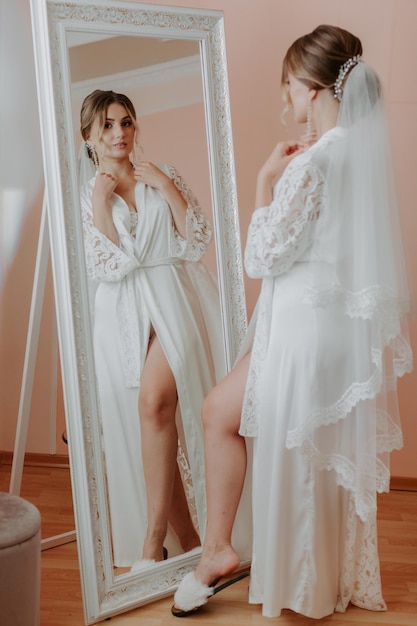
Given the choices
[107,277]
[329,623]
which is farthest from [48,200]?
[329,623]

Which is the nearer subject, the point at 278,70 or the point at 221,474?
the point at 221,474

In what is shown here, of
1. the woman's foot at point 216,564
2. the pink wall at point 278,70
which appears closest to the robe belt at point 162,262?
the woman's foot at point 216,564

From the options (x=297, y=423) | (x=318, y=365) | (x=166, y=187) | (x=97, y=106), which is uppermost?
(x=97, y=106)

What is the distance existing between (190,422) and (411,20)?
197cm

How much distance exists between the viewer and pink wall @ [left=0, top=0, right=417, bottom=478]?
3.57m

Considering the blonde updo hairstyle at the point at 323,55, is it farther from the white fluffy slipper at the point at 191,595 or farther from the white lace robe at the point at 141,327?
the white fluffy slipper at the point at 191,595

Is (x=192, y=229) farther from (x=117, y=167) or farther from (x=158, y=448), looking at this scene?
(x=158, y=448)

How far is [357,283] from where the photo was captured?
236 centimetres

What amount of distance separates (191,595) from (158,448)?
455 mm

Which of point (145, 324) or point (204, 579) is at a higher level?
point (145, 324)

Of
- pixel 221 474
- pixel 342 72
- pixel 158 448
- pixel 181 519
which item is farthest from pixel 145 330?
pixel 342 72

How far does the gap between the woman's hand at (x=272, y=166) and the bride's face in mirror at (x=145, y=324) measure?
30cm

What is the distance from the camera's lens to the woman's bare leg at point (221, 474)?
264cm

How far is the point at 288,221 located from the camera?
2.35 metres
